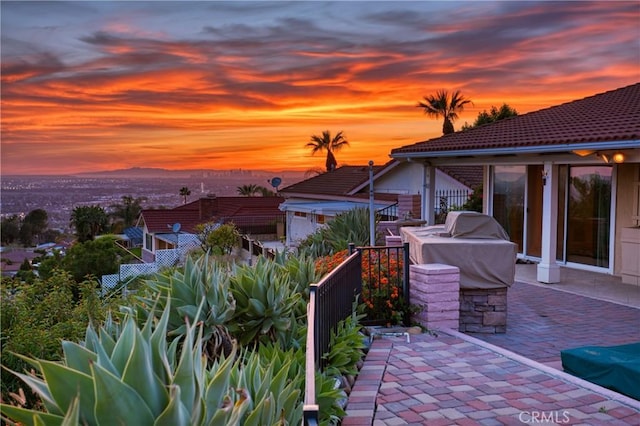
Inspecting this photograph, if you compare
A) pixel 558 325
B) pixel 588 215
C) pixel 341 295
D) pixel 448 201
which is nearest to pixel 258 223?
pixel 448 201

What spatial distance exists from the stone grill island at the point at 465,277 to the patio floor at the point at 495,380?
0.94 feet

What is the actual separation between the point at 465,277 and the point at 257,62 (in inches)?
444

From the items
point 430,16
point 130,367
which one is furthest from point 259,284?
point 430,16

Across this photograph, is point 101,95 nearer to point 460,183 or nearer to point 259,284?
point 259,284

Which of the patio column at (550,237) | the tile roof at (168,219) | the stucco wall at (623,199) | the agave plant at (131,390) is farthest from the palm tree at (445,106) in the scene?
the agave plant at (131,390)

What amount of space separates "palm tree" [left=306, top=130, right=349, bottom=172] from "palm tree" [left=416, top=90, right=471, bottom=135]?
9.76 m

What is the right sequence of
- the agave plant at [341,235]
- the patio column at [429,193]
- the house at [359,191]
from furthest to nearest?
the house at [359,191], the patio column at [429,193], the agave plant at [341,235]

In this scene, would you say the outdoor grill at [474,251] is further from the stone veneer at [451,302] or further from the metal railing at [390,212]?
the metal railing at [390,212]

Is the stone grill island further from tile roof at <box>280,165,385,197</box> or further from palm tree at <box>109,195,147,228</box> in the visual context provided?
palm tree at <box>109,195,147,228</box>

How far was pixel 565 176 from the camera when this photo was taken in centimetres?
1404

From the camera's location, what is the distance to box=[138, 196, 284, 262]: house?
3534 centimetres

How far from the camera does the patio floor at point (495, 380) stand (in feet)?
16.1

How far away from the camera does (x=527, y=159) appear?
1329 centimetres

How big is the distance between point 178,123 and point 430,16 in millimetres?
10892
